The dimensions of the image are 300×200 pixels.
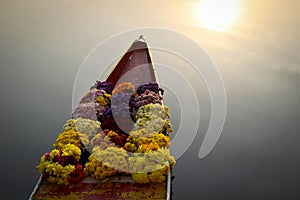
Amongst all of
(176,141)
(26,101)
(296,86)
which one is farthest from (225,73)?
(26,101)

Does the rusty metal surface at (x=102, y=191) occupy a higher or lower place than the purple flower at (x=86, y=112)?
lower

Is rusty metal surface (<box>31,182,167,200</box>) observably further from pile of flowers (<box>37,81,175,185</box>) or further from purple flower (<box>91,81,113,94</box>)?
purple flower (<box>91,81,113,94</box>)

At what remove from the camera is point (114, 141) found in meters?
7.37

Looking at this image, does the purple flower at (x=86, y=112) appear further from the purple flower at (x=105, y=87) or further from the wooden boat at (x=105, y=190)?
the wooden boat at (x=105, y=190)

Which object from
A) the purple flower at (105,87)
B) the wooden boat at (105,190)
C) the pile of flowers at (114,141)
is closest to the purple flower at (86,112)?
the pile of flowers at (114,141)

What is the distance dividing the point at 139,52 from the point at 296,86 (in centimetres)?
459

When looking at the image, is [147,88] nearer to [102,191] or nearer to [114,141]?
[114,141]

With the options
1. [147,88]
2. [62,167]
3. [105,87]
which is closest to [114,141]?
[62,167]

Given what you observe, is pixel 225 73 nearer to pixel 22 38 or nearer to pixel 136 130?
pixel 136 130

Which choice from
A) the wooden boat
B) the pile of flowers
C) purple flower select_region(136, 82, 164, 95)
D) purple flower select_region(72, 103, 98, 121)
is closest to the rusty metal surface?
the wooden boat

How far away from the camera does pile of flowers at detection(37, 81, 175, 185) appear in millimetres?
6629

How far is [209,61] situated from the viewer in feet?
42.5

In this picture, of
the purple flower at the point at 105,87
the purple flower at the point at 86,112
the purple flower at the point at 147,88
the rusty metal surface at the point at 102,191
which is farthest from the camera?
the purple flower at the point at 105,87

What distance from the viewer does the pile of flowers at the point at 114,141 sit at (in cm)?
663
